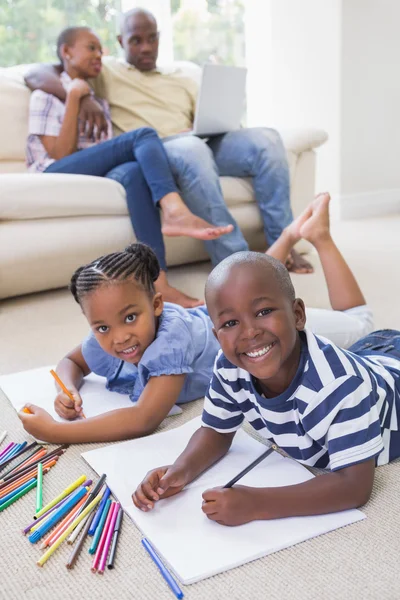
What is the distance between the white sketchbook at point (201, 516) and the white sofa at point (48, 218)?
1.08m

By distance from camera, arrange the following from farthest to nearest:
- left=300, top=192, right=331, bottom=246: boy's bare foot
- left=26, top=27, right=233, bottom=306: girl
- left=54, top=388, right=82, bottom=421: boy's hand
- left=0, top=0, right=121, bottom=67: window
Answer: left=0, top=0, right=121, bottom=67: window < left=26, top=27, right=233, bottom=306: girl < left=300, top=192, right=331, bottom=246: boy's bare foot < left=54, top=388, right=82, bottom=421: boy's hand

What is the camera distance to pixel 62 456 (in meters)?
1.09

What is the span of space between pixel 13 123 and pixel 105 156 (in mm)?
439

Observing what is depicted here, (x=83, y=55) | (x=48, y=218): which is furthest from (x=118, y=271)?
(x=83, y=55)

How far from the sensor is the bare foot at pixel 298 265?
90.6 inches

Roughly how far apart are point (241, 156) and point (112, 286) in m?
1.33

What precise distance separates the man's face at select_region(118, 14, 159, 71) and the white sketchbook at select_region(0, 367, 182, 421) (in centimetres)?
149

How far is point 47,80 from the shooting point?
2320 mm

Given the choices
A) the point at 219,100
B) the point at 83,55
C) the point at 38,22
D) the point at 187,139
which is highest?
the point at 38,22

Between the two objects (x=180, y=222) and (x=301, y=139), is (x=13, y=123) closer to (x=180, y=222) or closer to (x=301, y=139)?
(x=180, y=222)

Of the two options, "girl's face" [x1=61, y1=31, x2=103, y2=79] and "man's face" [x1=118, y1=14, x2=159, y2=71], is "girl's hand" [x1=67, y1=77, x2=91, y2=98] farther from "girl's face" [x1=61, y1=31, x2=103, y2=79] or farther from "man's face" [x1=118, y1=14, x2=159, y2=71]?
"man's face" [x1=118, y1=14, x2=159, y2=71]

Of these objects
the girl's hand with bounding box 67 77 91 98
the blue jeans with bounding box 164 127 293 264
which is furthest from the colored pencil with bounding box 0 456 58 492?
the girl's hand with bounding box 67 77 91 98

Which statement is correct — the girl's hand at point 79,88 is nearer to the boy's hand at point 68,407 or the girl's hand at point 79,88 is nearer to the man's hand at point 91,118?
the man's hand at point 91,118

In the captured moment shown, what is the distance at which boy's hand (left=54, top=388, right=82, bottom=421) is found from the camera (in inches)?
47.4
